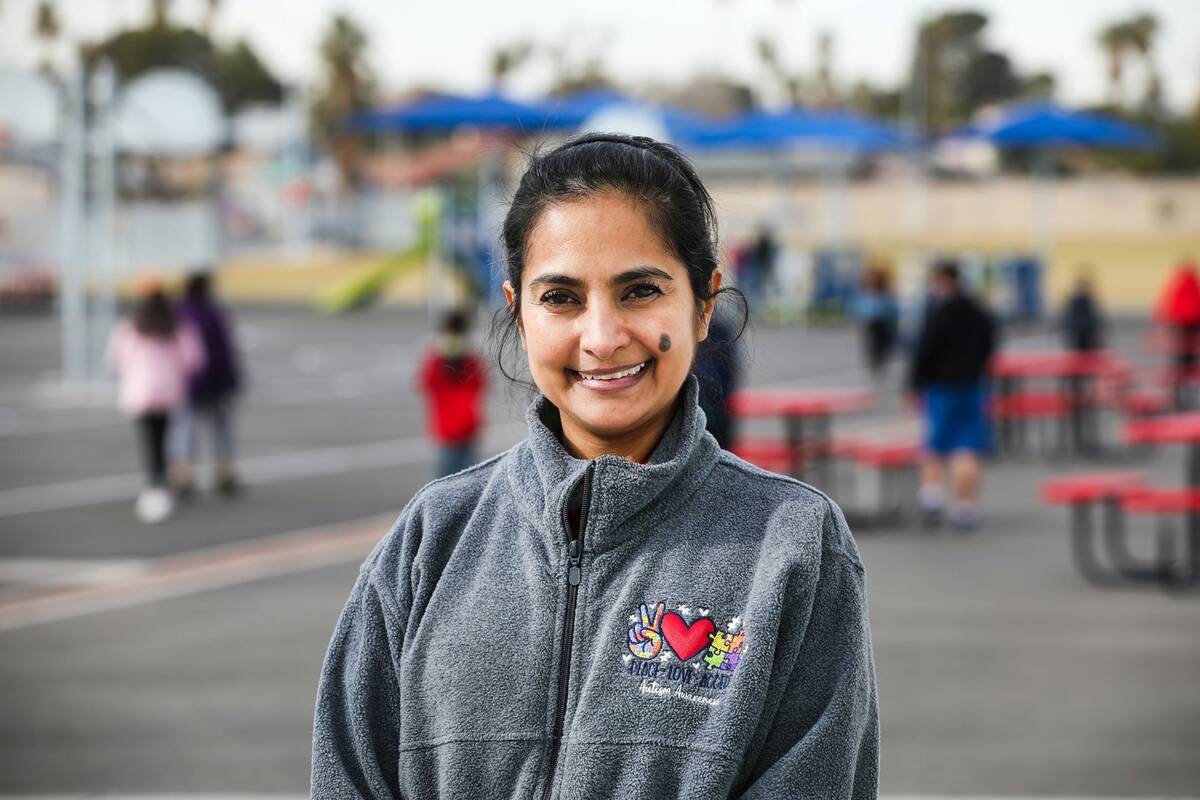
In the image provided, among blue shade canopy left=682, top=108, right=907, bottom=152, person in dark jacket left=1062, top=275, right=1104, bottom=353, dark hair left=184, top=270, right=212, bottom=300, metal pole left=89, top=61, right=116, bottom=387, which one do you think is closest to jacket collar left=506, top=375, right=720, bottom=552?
dark hair left=184, top=270, right=212, bottom=300

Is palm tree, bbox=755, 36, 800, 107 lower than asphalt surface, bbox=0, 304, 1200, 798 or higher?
higher

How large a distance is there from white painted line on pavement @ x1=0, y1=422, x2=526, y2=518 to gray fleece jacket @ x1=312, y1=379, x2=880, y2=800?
9543 millimetres

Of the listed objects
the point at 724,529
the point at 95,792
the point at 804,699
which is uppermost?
the point at 724,529

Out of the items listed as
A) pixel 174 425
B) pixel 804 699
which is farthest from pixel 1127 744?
pixel 174 425

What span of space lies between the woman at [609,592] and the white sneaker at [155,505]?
1020cm

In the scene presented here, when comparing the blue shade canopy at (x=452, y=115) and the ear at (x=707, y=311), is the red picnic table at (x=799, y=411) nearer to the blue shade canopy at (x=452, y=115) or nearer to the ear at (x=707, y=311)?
the ear at (x=707, y=311)

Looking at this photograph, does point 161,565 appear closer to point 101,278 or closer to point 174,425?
point 174,425

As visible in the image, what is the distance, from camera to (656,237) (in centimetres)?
216

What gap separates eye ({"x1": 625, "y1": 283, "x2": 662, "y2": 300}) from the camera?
2.16 meters

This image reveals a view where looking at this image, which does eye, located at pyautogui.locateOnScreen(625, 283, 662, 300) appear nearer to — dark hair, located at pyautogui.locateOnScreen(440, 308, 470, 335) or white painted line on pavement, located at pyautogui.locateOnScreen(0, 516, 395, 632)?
white painted line on pavement, located at pyautogui.locateOnScreen(0, 516, 395, 632)

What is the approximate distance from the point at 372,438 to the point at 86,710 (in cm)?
971

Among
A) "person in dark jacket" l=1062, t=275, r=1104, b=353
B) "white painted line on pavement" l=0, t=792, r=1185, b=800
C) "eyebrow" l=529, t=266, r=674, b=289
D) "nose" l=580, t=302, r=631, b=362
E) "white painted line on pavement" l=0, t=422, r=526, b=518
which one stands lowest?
"white painted line on pavement" l=0, t=792, r=1185, b=800

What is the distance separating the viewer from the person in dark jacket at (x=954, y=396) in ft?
37.9

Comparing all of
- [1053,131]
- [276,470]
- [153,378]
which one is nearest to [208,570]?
[153,378]
